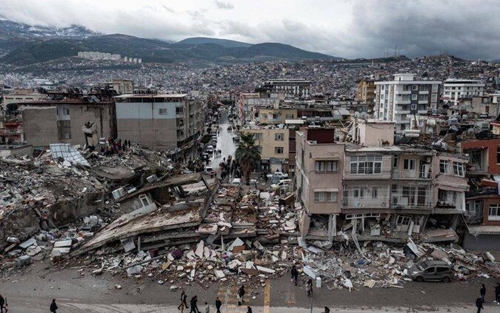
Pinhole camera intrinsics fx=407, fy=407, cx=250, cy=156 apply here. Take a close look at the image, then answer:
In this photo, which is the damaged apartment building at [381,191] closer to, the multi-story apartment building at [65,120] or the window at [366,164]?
the window at [366,164]

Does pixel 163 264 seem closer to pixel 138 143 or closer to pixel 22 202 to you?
pixel 22 202

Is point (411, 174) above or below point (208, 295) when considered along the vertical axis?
above

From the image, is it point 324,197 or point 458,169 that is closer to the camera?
point 458,169

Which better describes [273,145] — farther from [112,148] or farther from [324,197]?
[324,197]

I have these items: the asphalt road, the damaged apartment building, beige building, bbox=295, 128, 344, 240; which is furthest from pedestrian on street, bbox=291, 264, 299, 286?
beige building, bbox=295, 128, 344, 240

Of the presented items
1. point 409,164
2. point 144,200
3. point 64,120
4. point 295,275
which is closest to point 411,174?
point 409,164

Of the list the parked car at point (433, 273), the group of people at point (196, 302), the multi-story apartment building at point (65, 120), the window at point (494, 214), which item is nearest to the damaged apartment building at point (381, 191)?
the window at point (494, 214)

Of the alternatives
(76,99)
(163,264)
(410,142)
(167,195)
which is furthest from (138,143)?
(410,142)
